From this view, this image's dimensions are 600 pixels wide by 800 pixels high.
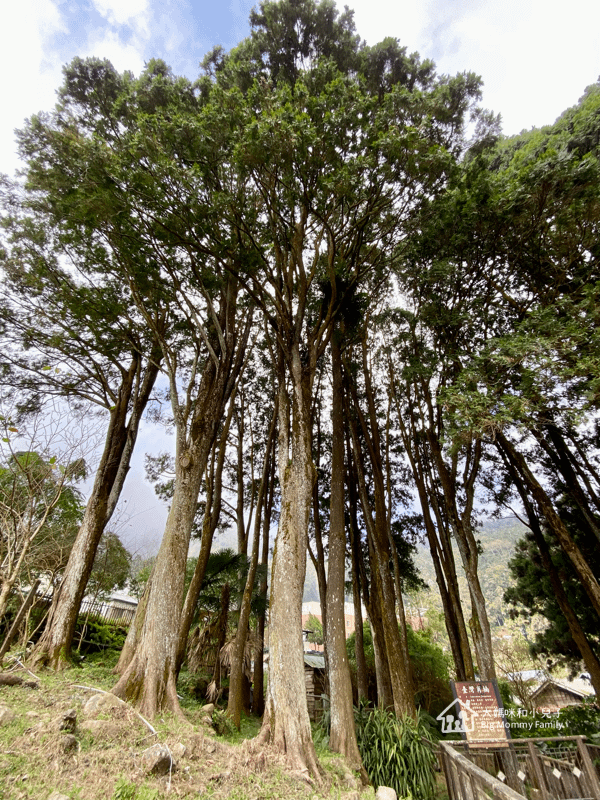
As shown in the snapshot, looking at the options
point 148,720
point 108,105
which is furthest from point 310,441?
point 108,105

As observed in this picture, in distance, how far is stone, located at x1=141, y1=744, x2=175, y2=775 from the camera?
3143 millimetres

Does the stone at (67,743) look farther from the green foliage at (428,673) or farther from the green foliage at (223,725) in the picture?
the green foliage at (428,673)

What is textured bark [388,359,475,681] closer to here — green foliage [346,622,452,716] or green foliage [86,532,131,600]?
green foliage [346,622,452,716]

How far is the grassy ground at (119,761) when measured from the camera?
2.79m

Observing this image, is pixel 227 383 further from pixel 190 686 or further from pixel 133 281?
pixel 190 686

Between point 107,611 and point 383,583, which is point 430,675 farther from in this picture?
point 107,611

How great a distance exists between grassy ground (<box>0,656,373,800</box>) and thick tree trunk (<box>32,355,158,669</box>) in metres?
1.66

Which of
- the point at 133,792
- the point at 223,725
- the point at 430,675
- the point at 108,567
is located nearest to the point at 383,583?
the point at 223,725

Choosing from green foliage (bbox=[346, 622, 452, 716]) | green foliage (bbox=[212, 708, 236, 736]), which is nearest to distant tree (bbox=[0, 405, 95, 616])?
green foliage (bbox=[212, 708, 236, 736])

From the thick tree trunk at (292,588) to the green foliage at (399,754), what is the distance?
2533mm

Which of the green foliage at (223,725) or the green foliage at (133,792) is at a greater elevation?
the green foliage at (133,792)

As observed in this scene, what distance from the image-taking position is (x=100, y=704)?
4020 mm

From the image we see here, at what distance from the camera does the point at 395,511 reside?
35.8 ft

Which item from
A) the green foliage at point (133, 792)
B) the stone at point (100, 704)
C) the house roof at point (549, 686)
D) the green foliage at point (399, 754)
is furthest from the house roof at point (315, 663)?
the green foliage at point (133, 792)
